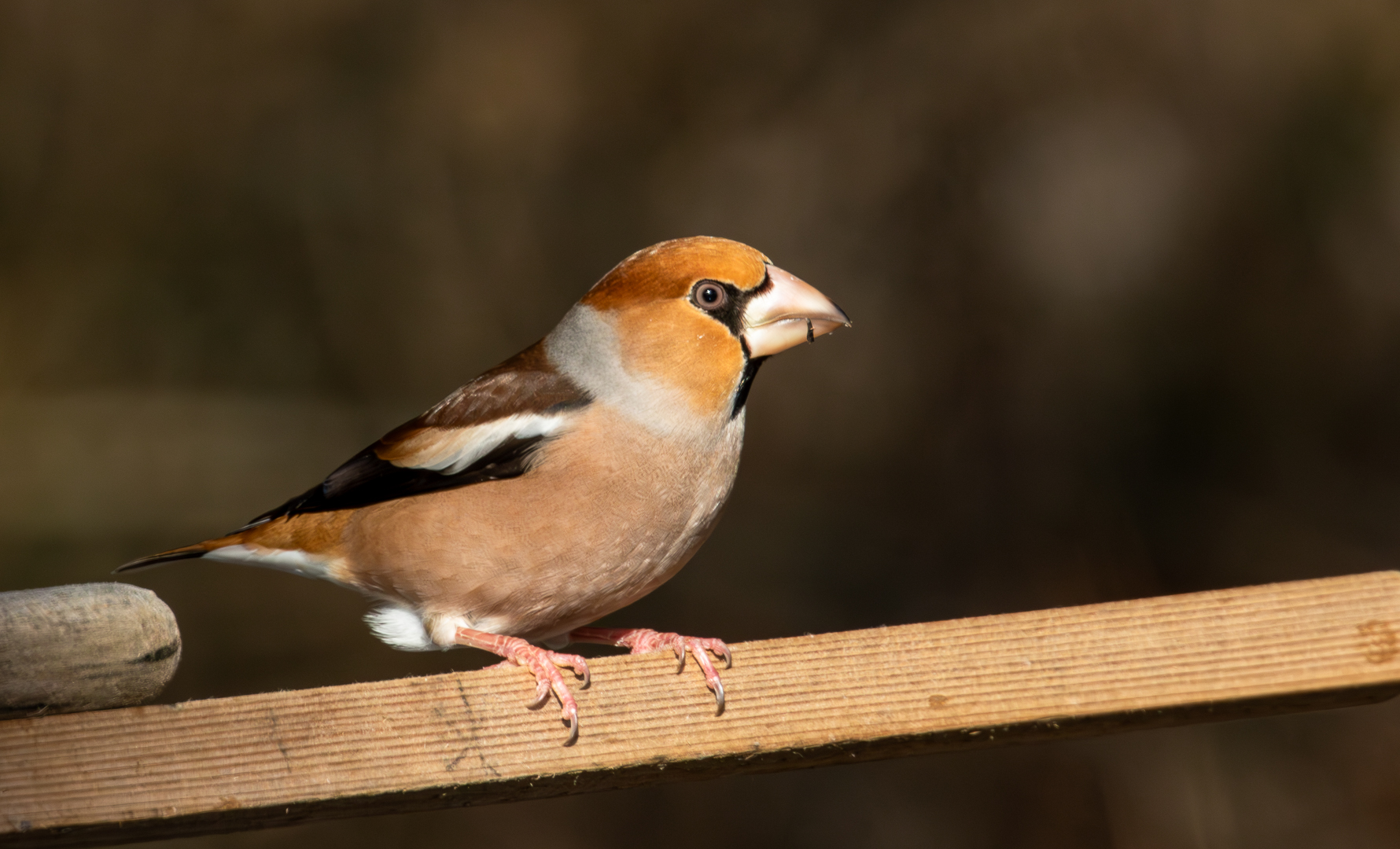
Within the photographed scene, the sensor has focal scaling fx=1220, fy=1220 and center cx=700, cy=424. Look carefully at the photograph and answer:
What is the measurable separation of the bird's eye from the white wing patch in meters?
0.31

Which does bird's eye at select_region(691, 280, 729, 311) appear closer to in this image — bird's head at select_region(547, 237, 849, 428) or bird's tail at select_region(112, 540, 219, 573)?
bird's head at select_region(547, 237, 849, 428)

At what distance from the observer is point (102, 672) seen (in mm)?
1574

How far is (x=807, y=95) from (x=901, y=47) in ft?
1.18

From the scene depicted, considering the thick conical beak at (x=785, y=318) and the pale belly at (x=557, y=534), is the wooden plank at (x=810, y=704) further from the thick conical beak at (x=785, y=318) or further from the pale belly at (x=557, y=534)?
the thick conical beak at (x=785, y=318)

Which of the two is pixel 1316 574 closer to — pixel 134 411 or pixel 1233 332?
pixel 1233 332

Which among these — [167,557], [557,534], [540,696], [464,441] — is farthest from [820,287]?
[540,696]

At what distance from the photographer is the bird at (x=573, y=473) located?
6.45ft

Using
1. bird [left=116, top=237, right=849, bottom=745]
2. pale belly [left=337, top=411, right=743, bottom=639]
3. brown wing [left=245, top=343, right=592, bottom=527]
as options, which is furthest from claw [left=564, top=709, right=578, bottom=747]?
brown wing [left=245, top=343, right=592, bottom=527]

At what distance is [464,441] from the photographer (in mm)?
2111

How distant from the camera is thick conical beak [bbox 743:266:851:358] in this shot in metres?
2.05

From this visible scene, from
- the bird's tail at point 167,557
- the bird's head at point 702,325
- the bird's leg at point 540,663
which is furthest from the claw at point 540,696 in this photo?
the bird's tail at point 167,557

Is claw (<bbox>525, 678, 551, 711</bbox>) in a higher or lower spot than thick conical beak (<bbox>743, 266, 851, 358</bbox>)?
lower

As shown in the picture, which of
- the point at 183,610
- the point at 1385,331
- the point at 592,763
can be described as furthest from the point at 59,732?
the point at 1385,331

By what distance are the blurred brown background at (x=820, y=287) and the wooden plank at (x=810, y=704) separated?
2.29 metres
